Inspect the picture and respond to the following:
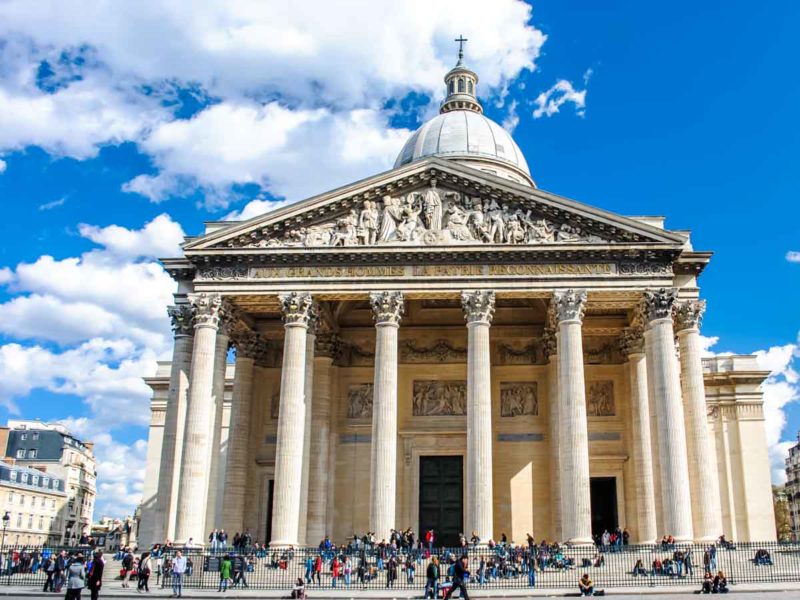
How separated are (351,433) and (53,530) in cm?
4900

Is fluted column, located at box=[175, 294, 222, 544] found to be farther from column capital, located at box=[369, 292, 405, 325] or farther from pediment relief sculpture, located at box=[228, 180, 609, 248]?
column capital, located at box=[369, 292, 405, 325]

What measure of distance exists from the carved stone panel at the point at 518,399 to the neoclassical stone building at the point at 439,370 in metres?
0.07

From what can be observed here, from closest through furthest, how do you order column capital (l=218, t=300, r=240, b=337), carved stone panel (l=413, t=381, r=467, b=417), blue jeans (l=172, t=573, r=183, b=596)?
blue jeans (l=172, t=573, r=183, b=596), column capital (l=218, t=300, r=240, b=337), carved stone panel (l=413, t=381, r=467, b=417)

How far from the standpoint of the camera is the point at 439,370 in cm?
3897

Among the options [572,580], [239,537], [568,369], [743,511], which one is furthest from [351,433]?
[743,511]

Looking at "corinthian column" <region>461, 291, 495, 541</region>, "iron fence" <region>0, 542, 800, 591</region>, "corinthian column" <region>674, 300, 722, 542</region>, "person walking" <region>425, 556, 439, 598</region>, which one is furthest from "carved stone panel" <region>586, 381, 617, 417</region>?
"person walking" <region>425, 556, 439, 598</region>

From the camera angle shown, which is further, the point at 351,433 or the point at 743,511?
the point at 743,511

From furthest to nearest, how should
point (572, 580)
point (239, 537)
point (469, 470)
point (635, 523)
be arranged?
point (635, 523) → point (239, 537) → point (469, 470) → point (572, 580)

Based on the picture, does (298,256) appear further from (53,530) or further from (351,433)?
(53,530)

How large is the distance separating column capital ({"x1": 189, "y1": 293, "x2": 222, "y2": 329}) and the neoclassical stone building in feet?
0.29

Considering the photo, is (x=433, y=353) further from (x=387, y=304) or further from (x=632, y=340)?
(x=632, y=340)

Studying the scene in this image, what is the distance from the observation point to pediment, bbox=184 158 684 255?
32.7m

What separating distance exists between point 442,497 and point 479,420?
7912mm

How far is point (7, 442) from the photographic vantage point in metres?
77.2
